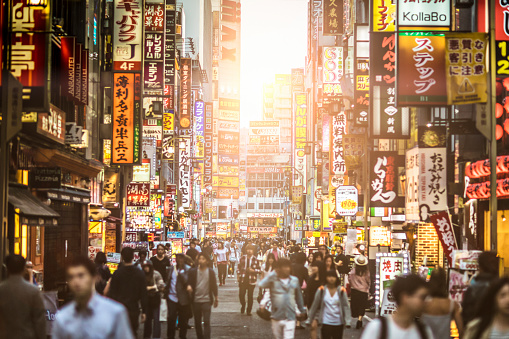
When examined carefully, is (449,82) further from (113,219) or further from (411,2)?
(113,219)

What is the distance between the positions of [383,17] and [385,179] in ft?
17.4

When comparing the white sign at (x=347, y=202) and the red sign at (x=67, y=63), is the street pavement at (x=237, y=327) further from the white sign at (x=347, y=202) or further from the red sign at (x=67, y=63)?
the white sign at (x=347, y=202)

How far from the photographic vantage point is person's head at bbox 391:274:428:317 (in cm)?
600

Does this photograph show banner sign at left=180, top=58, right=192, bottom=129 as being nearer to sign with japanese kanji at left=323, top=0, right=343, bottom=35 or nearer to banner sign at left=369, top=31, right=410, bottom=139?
sign with japanese kanji at left=323, top=0, right=343, bottom=35

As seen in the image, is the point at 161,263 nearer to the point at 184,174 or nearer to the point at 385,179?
the point at 385,179

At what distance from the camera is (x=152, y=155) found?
3775 centimetres

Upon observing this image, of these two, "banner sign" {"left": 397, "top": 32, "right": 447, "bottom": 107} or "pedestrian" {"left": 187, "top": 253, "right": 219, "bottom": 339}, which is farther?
"banner sign" {"left": 397, "top": 32, "right": 447, "bottom": 107}

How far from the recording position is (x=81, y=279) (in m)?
5.71

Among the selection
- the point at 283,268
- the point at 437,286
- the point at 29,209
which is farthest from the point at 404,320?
the point at 29,209

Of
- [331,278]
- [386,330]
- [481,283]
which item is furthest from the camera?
[331,278]

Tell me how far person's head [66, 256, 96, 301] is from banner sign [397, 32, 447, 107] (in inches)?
478

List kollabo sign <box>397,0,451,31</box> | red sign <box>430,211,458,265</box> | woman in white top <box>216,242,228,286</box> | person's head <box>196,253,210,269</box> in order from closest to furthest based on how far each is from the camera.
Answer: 1. red sign <box>430,211,458,265</box>
2. person's head <box>196,253,210,269</box>
3. kollabo sign <box>397,0,451,31</box>
4. woman in white top <box>216,242,228,286</box>

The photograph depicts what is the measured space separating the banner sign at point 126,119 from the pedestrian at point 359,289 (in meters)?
12.4

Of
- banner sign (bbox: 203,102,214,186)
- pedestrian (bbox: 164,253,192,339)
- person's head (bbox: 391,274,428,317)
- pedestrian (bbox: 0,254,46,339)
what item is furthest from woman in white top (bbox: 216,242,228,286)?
banner sign (bbox: 203,102,214,186)
